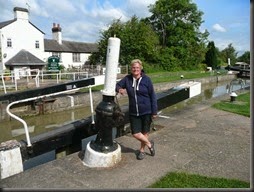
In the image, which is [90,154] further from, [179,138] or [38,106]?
[38,106]

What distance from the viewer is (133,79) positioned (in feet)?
13.8

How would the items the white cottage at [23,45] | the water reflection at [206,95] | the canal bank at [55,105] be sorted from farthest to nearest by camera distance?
the white cottage at [23,45] < the water reflection at [206,95] < the canal bank at [55,105]

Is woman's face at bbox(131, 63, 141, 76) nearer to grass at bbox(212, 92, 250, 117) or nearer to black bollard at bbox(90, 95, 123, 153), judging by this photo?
black bollard at bbox(90, 95, 123, 153)

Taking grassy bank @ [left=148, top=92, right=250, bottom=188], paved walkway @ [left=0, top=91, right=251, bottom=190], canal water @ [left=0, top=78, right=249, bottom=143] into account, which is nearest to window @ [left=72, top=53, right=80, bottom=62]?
canal water @ [left=0, top=78, right=249, bottom=143]

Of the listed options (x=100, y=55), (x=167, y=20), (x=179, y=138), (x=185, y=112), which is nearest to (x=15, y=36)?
(x=100, y=55)

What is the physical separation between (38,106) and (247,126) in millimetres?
9063

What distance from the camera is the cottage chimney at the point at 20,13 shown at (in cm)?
3047

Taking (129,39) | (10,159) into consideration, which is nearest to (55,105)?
(10,159)

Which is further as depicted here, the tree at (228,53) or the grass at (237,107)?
the tree at (228,53)

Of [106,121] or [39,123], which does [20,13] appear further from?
[106,121]

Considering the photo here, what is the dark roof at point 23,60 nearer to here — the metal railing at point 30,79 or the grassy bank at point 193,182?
the metal railing at point 30,79

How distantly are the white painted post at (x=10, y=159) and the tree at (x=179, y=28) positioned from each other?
113 feet

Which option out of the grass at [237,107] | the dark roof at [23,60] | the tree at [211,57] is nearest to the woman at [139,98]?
the grass at [237,107]

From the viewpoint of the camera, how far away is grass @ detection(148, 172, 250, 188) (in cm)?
341
